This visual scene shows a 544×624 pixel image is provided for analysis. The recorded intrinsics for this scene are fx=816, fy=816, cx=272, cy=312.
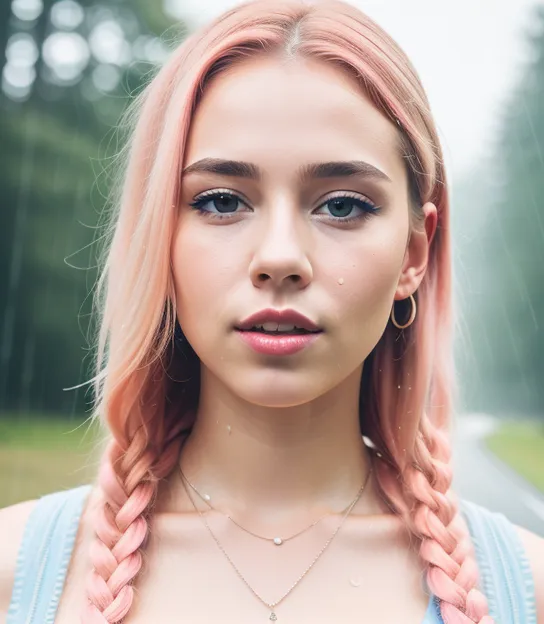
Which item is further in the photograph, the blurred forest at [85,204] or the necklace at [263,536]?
the blurred forest at [85,204]

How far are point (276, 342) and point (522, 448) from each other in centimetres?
128

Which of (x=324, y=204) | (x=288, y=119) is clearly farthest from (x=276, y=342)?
(x=288, y=119)

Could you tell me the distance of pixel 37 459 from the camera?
2670 mm

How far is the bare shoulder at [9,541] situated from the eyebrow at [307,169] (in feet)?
2.16

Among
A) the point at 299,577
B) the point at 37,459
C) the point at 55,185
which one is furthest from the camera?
the point at 55,185

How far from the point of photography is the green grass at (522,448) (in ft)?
7.00

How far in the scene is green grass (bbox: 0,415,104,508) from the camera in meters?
2.58

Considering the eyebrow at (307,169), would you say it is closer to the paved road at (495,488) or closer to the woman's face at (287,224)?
the woman's face at (287,224)

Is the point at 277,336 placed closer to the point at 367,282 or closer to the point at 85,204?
the point at 367,282

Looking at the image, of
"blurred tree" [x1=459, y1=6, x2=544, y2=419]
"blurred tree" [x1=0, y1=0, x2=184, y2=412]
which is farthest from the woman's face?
"blurred tree" [x1=0, y1=0, x2=184, y2=412]

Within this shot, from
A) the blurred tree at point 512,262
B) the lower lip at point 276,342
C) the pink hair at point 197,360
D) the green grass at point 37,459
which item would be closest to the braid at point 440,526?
the pink hair at point 197,360

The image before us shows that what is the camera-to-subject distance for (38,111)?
3.27 m

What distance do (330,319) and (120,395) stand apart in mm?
416

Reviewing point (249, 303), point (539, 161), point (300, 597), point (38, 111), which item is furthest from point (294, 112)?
point (38, 111)
